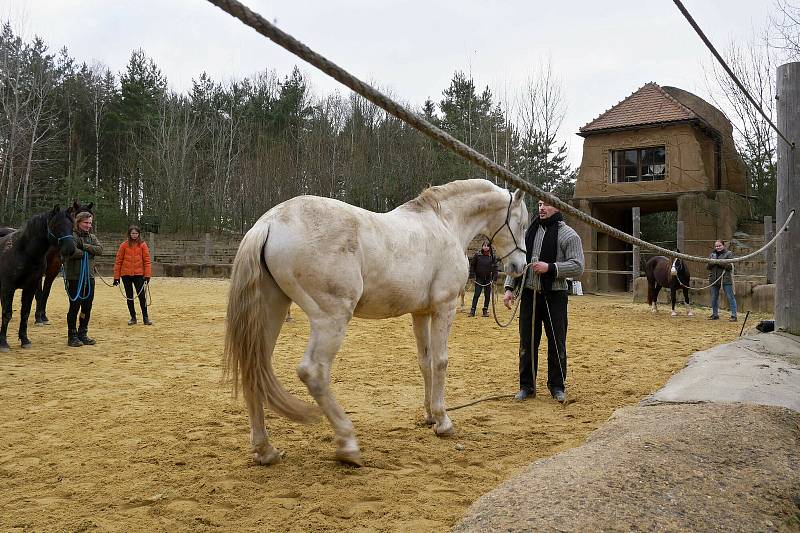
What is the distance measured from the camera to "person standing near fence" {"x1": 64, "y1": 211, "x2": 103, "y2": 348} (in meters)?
8.02

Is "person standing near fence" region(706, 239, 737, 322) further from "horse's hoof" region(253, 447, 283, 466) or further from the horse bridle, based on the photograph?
the horse bridle

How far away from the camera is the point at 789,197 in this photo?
541 centimetres

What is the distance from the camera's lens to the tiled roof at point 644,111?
19562mm

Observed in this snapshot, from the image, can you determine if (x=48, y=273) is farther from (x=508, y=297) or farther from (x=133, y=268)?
(x=508, y=297)

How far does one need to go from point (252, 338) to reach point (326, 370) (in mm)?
474

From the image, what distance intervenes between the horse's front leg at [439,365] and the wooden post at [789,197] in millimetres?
3641

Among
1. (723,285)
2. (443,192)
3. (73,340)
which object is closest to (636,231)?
(723,285)

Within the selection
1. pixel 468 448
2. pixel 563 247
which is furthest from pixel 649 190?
pixel 468 448

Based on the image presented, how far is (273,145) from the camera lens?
35.5m

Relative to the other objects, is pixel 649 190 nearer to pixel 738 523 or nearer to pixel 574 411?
pixel 574 411

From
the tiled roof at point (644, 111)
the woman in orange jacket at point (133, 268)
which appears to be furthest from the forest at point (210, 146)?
the woman in orange jacket at point (133, 268)

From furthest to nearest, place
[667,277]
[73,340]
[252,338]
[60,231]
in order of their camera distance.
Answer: [667,277]
[73,340]
[60,231]
[252,338]

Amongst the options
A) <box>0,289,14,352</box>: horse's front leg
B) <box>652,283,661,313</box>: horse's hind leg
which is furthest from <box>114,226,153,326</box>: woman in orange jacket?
<box>652,283,661,313</box>: horse's hind leg

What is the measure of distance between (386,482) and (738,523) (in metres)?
1.82
